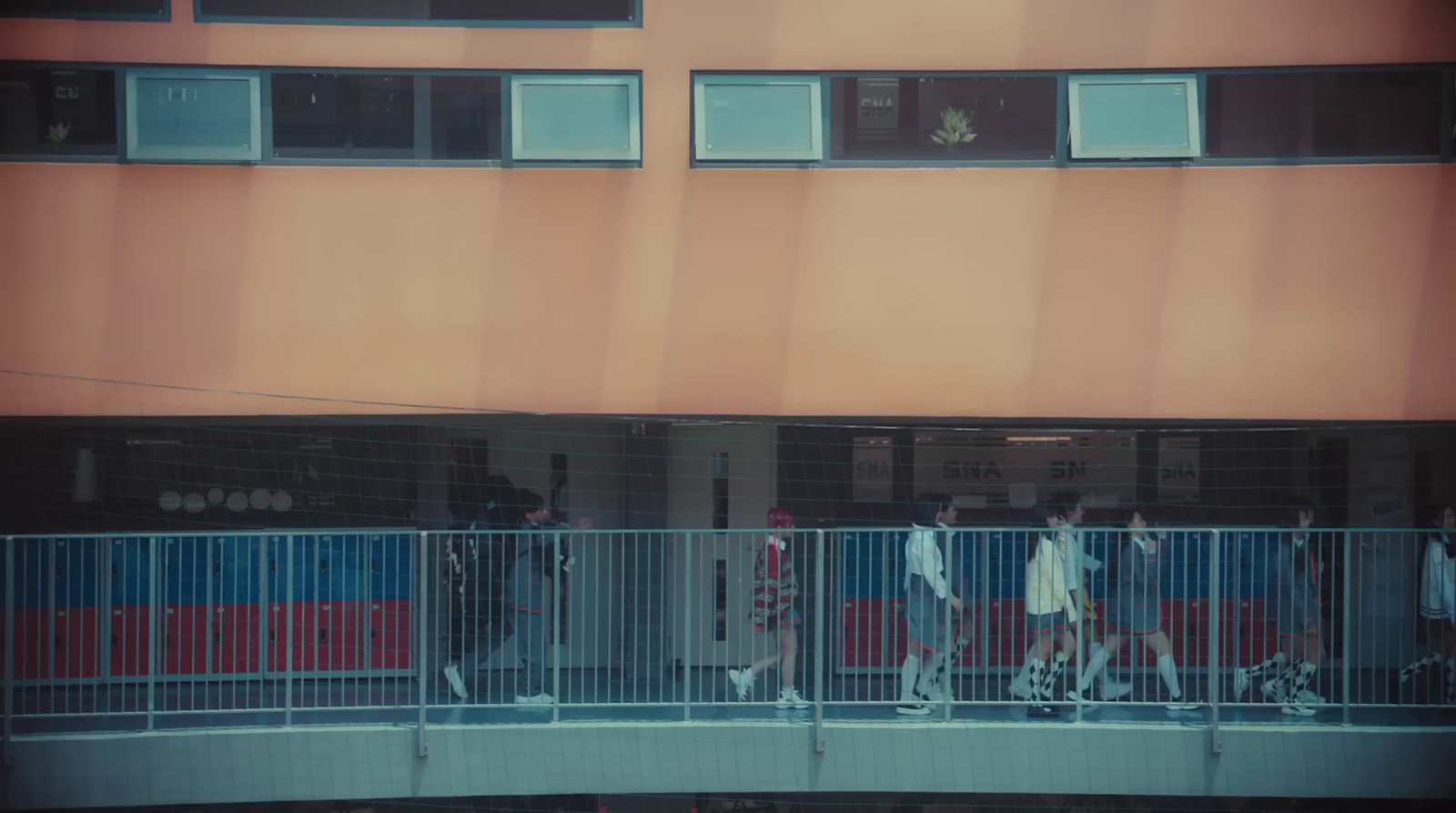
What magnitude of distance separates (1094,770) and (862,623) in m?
2.26

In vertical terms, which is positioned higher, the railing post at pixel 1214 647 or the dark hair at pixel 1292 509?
the dark hair at pixel 1292 509

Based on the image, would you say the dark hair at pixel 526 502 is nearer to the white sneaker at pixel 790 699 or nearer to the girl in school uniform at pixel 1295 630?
the white sneaker at pixel 790 699

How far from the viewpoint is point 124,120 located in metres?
8.19

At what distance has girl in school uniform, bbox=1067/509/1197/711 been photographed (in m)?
8.14

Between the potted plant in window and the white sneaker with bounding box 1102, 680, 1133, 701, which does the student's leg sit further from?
the potted plant in window

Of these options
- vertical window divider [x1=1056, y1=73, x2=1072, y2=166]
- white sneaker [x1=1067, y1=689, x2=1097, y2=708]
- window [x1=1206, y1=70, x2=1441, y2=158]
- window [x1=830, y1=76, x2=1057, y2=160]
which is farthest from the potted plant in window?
white sneaker [x1=1067, y1=689, x2=1097, y2=708]

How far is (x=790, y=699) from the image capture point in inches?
323

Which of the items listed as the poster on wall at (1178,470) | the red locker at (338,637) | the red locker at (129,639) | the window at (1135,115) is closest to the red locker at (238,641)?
the red locker at (338,637)

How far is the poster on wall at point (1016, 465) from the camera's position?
10289mm

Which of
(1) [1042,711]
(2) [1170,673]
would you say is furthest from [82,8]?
(2) [1170,673]

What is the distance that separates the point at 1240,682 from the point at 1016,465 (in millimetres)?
2645

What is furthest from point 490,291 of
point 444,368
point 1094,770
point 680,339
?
point 1094,770

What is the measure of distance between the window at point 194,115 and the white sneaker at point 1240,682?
703 centimetres

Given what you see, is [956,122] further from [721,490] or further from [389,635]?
[389,635]
